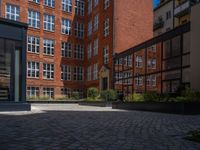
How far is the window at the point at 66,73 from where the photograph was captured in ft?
158

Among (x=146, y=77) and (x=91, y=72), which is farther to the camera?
(x=91, y=72)

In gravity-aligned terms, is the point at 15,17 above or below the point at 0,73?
above

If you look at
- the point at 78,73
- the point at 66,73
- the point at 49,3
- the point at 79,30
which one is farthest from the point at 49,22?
the point at 78,73

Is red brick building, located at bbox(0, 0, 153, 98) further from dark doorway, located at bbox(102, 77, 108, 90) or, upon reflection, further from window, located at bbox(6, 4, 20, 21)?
dark doorway, located at bbox(102, 77, 108, 90)

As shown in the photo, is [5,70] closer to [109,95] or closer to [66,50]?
[109,95]

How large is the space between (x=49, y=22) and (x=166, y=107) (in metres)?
33.7

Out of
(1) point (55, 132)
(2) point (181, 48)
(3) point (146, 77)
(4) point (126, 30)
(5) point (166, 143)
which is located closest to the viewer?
(5) point (166, 143)

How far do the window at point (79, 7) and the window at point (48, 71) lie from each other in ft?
34.5

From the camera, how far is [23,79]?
56.4 feet

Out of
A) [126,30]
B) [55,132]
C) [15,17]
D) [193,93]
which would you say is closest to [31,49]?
[15,17]

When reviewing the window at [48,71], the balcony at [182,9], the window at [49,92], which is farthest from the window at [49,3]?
the balcony at [182,9]

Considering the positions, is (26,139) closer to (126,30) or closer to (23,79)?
(23,79)

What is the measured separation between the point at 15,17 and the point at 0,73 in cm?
2945

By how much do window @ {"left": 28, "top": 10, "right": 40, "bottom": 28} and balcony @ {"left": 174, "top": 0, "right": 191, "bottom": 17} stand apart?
20728 mm
